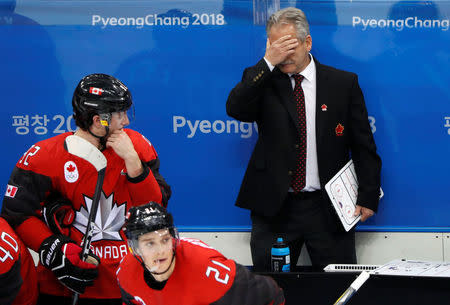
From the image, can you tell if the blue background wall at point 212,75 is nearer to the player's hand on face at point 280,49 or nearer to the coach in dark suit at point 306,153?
the coach in dark suit at point 306,153

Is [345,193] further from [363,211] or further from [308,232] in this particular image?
[308,232]

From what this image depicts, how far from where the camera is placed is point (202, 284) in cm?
206

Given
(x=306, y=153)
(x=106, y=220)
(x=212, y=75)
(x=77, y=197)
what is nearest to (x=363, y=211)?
(x=306, y=153)

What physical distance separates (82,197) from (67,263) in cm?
25

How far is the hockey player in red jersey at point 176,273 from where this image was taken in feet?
6.70

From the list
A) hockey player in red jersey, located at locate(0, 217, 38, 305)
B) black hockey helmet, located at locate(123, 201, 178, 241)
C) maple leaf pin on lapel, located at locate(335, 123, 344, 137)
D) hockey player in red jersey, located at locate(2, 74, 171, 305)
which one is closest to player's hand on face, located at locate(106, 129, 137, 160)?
hockey player in red jersey, located at locate(2, 74, 171, 305)

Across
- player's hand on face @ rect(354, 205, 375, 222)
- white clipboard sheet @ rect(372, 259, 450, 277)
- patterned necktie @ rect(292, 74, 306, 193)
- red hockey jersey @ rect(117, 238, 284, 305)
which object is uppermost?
patterned necktie @ rect(292, 74, 306, 193)

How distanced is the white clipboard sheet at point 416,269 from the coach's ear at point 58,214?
116 cm

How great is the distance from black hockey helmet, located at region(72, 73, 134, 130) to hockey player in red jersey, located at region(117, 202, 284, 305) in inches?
17.7

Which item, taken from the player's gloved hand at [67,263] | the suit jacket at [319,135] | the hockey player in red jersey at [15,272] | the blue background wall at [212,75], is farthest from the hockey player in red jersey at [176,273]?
the blue background wall at [212,75]

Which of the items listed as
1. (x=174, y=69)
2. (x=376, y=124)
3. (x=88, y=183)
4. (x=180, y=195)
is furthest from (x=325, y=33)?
(x=88, y=183)

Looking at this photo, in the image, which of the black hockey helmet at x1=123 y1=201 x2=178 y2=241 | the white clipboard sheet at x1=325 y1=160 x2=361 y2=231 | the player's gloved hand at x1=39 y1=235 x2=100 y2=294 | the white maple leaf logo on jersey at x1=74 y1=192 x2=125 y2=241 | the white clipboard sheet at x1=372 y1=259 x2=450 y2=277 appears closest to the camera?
the black hockey helmet at x1=123 y1=201 x2=178 y2=241

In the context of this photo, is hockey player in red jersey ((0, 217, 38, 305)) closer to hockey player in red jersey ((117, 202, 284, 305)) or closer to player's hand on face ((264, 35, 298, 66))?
hockey player in red jersey ((117, 202, 284, 305))

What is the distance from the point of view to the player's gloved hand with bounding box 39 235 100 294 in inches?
90.0
